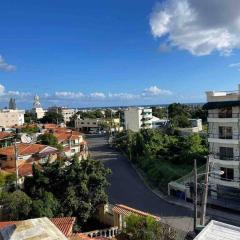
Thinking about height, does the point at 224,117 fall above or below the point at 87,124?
above

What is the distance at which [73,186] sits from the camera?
1145 inches

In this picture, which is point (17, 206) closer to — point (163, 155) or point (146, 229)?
point (146, 229)

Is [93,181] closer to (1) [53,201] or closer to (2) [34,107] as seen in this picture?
(1) [53,201]

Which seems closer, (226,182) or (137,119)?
(226,182)

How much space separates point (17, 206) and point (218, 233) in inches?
656

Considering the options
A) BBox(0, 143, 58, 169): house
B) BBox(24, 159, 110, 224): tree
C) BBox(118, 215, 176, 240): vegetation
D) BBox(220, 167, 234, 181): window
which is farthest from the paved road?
BBox(0, 143, 58, 169): house

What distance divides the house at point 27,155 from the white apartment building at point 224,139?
19434 mm

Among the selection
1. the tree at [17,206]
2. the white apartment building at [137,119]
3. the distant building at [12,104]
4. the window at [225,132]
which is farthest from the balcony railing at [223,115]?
the distant building at [12,104]

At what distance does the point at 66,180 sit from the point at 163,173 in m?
18.1

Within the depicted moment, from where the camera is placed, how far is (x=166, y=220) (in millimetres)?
32000

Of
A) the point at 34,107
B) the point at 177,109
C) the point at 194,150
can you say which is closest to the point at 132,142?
the point at 194,150

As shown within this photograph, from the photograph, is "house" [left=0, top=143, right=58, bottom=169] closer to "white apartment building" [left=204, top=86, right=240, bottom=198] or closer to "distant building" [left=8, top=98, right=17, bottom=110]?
"white apartment building" [left=204, top=86, right=240, bottom=198]

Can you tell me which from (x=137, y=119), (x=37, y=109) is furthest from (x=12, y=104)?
(x=137, y=119)

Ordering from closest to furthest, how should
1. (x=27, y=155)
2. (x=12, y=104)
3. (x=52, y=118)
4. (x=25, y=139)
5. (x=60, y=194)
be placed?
(x=60, y=194)
(x=27, y=155)
(x=25, y=139)
(x=52, y=118)
(x=12, y=104)
